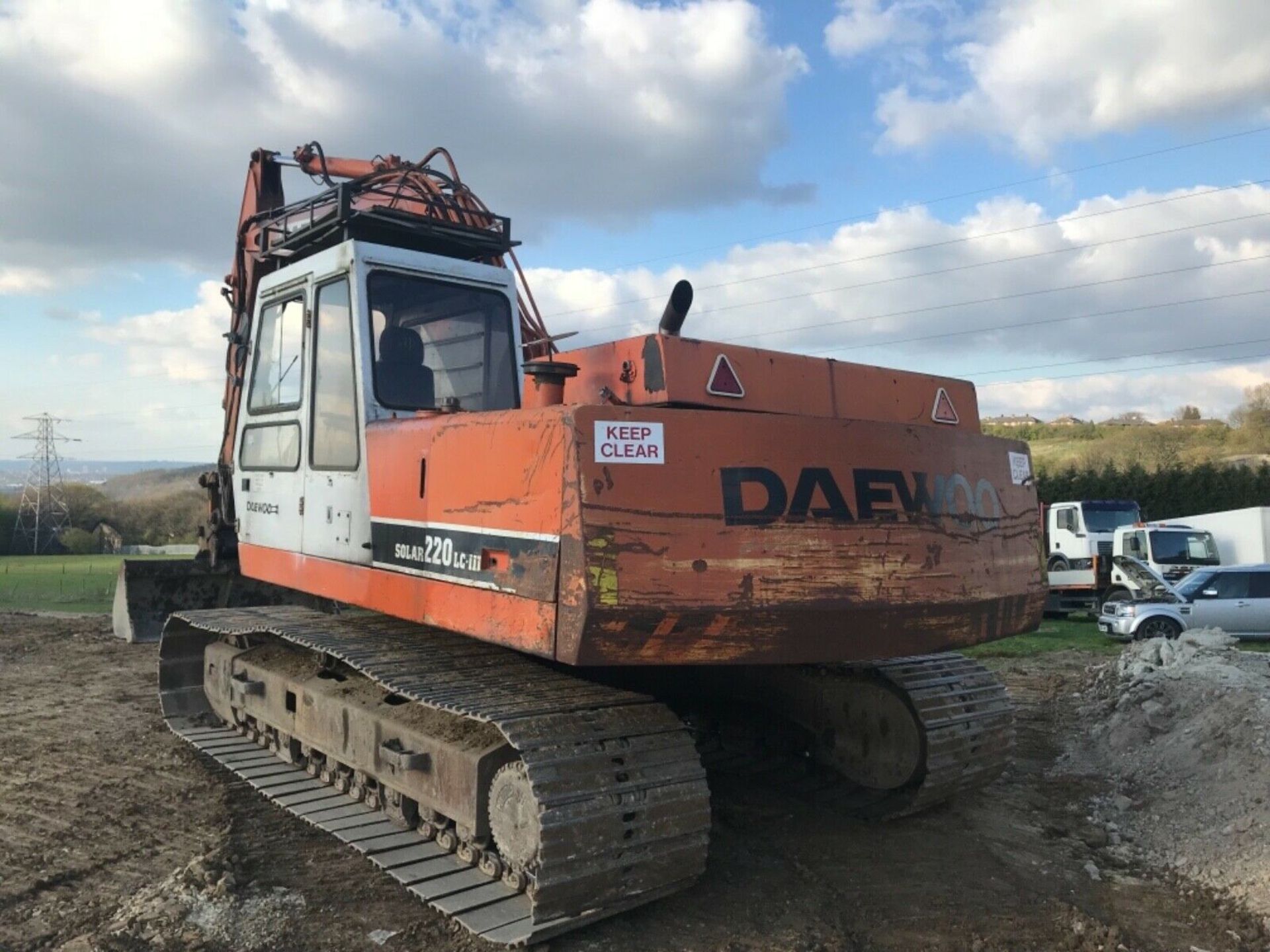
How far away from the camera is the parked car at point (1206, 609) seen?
15.5 metres

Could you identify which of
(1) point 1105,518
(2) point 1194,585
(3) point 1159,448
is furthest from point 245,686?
(3) point 1159,448

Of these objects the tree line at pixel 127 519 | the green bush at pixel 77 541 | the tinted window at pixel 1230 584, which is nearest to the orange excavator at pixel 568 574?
the tinted window at pixel 1230 584

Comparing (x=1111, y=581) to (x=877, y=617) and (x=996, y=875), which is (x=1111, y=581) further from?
(x=877, y=617)

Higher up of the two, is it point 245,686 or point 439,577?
point 439,577

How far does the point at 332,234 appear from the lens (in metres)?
5.72

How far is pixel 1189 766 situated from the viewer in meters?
6.15

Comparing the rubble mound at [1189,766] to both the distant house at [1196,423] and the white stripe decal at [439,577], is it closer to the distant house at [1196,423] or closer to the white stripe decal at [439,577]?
the white stripe decal at [439,577]

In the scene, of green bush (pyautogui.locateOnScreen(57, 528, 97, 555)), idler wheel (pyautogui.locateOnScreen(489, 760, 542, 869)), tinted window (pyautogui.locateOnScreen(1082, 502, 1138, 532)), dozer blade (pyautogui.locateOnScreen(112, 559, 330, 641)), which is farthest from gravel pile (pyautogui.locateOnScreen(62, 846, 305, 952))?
green bush (pyautogui.locateOnScreen(57, 528, 97, 555))

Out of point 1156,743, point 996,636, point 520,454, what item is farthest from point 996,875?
point 520,454

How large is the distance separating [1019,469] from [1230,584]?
1375 centimetres

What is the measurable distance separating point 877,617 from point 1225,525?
27395 millimetres

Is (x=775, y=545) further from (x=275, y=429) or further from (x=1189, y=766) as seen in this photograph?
(x=1189, y=766)

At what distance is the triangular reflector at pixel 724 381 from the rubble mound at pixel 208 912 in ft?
9.14

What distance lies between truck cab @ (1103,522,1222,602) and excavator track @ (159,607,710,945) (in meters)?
19.2
